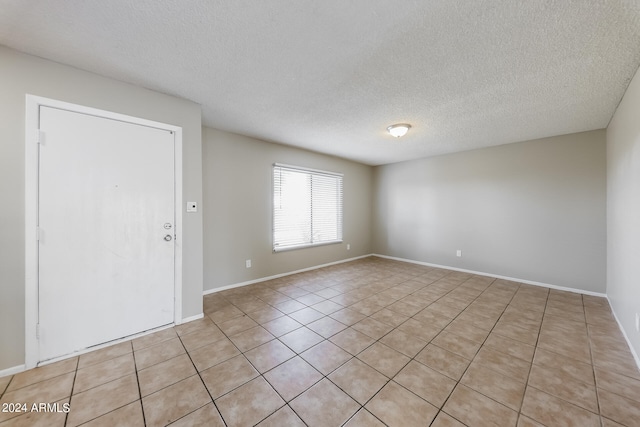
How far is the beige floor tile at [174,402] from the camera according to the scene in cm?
139

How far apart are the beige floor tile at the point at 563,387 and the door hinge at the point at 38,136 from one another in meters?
4.16

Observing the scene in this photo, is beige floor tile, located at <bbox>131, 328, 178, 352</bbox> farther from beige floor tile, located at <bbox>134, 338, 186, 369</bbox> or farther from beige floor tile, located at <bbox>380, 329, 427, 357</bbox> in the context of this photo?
beige floor tile, located at <bbox>380, 329, 427, 357</bbox>

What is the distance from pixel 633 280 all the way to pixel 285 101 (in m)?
3.65

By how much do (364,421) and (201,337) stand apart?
5.48 feet

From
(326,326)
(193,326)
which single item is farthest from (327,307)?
(193,326)

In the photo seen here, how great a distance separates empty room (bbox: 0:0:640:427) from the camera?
1.46 m

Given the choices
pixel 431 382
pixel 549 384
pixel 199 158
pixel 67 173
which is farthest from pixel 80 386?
pixel 549 384

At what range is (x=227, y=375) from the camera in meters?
1.74

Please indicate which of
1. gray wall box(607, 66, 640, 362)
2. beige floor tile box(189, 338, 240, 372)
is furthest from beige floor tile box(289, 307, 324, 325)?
gray wall box(607, 66, 640, 362)

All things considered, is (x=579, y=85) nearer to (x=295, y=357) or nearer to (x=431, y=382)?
(x=431, y=382)

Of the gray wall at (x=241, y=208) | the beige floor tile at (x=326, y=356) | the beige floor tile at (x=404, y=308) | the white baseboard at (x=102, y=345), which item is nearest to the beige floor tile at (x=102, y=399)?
the white baseboard at (x=102, y=345)

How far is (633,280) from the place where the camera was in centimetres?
201

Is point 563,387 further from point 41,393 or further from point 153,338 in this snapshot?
point 41,393

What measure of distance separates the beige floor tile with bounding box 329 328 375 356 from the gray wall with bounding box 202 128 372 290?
206 centimetres
